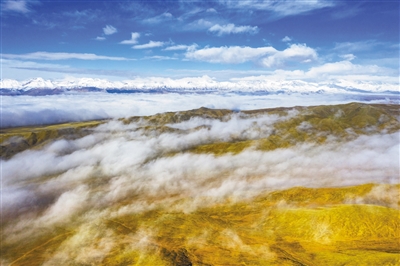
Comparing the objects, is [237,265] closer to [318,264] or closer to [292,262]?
[292,262]

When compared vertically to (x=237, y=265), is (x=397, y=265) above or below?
above

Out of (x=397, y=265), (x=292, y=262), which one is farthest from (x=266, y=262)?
(x=397, y=265)

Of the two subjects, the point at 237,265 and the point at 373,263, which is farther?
the point at 237,265

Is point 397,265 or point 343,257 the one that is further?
point 343,257

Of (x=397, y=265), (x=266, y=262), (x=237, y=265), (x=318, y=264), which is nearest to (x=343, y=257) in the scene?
(x=318, y=264)

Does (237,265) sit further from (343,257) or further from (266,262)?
(343,257)

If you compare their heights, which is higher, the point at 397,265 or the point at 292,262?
the point at 397,265

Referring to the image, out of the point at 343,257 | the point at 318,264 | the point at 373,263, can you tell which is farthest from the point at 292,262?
the point at 373,263
